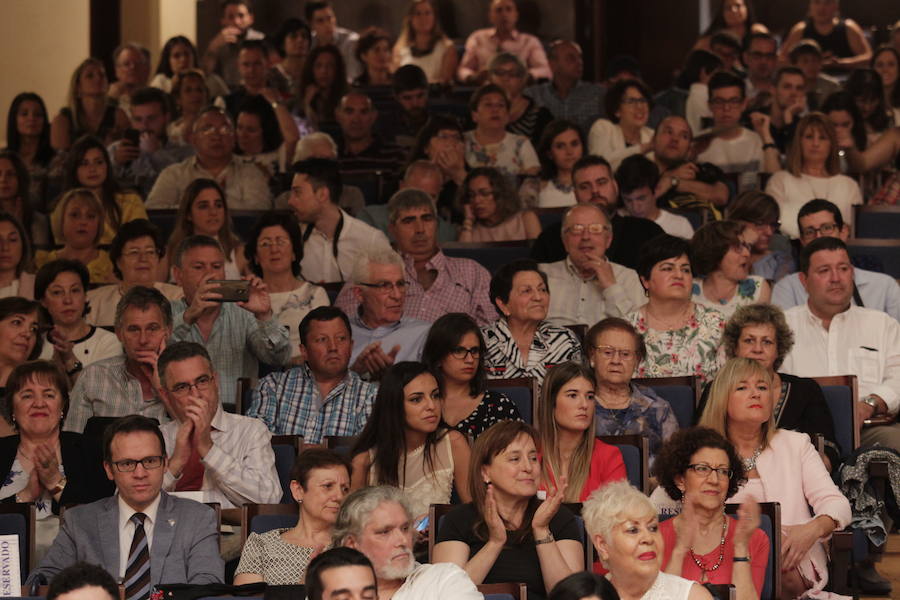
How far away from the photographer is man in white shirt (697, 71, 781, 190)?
804 cm

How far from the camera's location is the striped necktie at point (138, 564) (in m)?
4.12

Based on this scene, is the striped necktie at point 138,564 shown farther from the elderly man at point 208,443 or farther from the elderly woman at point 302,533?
the elderly man at point 208,443

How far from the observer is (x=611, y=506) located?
376 cm

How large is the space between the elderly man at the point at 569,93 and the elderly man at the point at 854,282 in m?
3.17

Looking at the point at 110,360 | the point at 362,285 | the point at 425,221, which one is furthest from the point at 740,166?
the point at 110,360

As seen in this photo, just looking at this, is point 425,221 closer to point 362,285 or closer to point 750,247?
point 362,285

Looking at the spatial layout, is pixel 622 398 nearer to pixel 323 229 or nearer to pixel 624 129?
pixel 323 229

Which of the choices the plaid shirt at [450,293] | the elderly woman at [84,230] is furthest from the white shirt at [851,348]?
the elderly woman at [84,230]

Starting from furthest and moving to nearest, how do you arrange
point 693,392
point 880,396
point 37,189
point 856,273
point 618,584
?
Answer: point 37,189 → point 856,273 → point 880,396 → point 693,392 → point 618,584

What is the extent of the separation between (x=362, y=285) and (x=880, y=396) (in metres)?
1.77

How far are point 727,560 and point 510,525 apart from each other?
542 millimetres

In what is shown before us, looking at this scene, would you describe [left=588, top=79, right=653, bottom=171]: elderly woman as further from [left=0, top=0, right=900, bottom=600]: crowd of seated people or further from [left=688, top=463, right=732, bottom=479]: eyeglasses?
[left=688, top=463, right=732, bottom=479]: eyeglasses

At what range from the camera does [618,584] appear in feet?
12.2

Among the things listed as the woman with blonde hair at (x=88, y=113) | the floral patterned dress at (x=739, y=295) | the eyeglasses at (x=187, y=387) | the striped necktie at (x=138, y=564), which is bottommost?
the striped necktie at (x=138, y=564)
